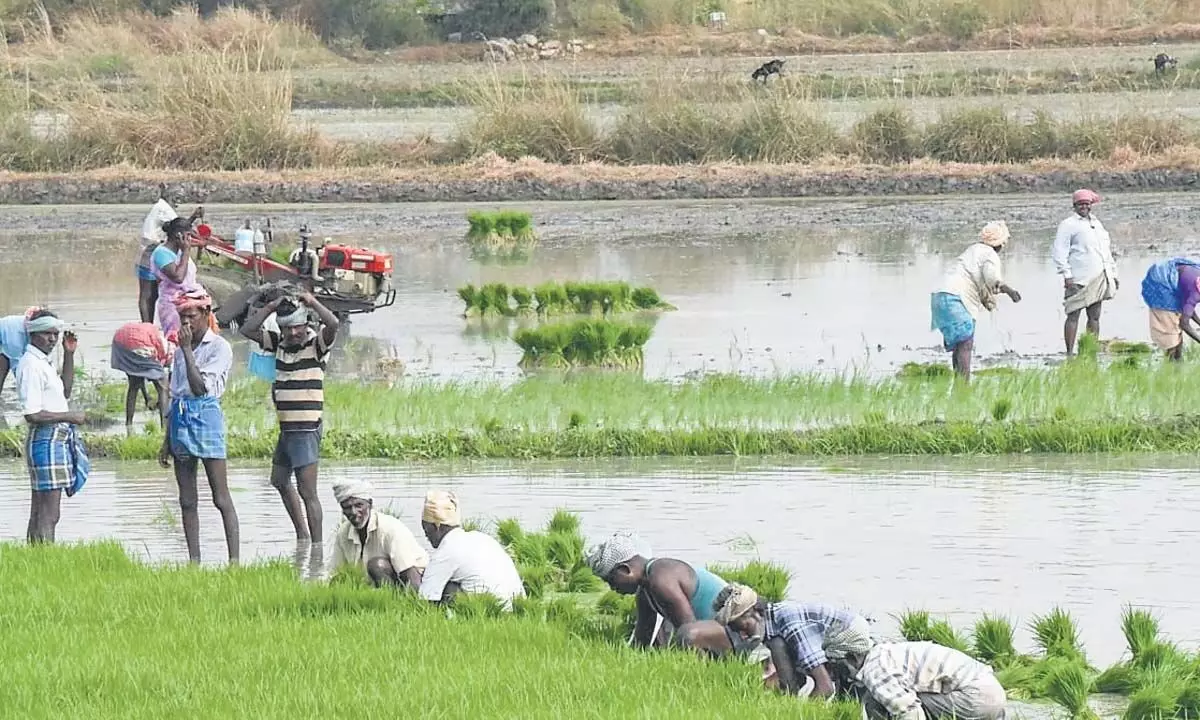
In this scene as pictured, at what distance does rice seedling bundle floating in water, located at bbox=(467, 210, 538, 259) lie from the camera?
98.0 feet

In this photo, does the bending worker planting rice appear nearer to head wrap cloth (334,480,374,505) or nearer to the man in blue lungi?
head wrap cloth (334,480,374,505)

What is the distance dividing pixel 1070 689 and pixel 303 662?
9.70 feet

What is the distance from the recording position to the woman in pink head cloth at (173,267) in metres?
16.0

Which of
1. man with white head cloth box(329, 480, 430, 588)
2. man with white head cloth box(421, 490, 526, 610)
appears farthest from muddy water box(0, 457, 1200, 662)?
A: man with white head cloth box(421, 490, 526, 610)

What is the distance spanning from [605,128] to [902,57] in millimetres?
21500

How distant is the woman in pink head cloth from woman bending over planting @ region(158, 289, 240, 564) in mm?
4684

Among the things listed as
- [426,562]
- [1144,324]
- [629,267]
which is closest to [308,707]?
[426,562]

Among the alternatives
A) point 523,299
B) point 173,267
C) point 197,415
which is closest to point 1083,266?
point 523,299

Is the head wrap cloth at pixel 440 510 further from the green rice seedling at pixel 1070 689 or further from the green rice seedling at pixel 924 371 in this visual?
the green rice seedling at pixel 924 371

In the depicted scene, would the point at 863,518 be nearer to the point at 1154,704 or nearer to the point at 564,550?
the point at 564,550

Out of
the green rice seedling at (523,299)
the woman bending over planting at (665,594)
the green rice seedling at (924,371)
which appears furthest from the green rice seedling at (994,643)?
the green rice seedling at (523,299)

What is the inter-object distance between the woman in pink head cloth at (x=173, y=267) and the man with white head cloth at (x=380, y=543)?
6.03 metres

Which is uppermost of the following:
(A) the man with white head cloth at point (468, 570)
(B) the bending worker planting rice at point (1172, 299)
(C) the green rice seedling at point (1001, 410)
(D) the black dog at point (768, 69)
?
(D) the black dog at point (768, 69)

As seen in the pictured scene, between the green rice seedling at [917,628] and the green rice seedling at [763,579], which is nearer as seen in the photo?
the green rice seedling at [917,628]
